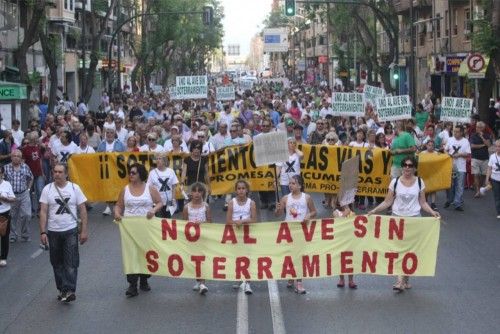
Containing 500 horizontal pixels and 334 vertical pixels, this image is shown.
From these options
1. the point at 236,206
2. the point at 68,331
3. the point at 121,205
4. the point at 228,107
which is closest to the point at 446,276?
the point at 236,206

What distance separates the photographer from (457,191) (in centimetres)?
2058

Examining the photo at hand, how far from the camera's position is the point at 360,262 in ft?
40.5

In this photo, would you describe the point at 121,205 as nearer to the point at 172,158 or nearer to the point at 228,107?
the point at 172,158

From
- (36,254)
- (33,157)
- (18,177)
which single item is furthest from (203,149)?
(36,254)

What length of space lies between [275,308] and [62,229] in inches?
94.9

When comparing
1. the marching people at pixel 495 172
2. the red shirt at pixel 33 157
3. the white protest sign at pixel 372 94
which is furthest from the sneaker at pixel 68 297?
the white protest sign at pixel 372 94

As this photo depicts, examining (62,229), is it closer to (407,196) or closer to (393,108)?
(407,196)

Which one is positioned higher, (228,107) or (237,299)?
(228,107)

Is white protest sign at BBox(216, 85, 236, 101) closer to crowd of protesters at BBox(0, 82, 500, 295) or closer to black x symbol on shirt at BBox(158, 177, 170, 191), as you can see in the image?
crowd of protesters at BBox(0, 82, 500, 295)

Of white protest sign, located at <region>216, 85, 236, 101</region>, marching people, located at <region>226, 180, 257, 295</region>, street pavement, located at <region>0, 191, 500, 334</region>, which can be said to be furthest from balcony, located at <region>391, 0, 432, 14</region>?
marching people, located at <region>226, 180, 257, 295</region>

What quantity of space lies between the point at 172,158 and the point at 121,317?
9.18m

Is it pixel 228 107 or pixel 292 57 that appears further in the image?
pixel 292 57

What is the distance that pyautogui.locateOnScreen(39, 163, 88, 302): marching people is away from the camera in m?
11.9

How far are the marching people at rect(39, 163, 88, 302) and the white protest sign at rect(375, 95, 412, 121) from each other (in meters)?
14.4
